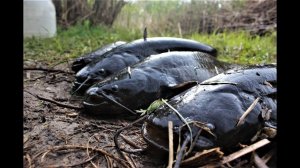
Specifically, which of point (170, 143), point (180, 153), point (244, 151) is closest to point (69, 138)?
point (170, 143)

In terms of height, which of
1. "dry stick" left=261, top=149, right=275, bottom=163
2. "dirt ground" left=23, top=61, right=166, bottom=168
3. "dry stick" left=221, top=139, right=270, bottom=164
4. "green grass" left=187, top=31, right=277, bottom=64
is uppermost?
"green grass" left=187, top=31, right=277, bottom=64

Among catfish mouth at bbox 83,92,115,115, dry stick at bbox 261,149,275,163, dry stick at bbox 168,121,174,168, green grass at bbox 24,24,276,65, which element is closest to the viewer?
dry stick at bbox 168,121,174,168

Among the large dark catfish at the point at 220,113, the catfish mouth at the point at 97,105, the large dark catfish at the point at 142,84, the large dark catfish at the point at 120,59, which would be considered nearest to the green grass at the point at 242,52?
the large dark catfish at the point at 120,59

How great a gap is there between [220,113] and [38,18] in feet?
23.4

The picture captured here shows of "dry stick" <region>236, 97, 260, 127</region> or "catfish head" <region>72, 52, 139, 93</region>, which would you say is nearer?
"dry stick" <region>236, 97, 260, 127</region>

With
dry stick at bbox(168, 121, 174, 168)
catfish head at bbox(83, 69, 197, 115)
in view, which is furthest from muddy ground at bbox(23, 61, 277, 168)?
dry stick at bbox(168, 121, 174, 168)

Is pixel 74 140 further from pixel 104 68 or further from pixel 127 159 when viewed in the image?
pixel 104 68

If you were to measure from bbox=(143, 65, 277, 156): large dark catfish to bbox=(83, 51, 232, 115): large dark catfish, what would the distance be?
68 cm

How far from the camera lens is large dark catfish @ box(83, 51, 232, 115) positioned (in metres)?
2.85

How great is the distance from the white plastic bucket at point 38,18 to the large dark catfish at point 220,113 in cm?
674

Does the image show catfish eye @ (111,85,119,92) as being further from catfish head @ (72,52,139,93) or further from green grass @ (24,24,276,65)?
green grass @ (24,24,276,65)

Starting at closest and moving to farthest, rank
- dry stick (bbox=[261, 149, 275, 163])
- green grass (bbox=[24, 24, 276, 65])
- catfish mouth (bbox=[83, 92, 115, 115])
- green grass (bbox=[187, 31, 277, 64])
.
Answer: dry stick (bbox=[261, 149, 275, 163])
catfish mouth (bbox=[83, 92, 115, 115])
green grass (bbox=[187, 31, 277, 64])
green grass (bbox=[24, 24, 276, 65])

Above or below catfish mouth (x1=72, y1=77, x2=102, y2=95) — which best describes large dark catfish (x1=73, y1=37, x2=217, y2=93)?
above

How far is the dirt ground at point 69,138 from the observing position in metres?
2.03
